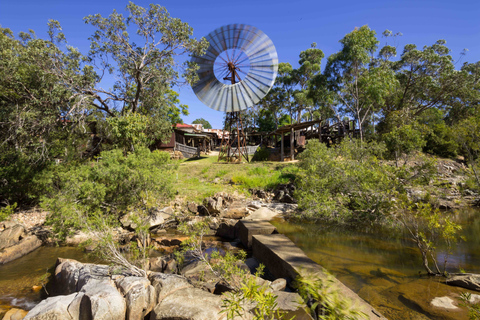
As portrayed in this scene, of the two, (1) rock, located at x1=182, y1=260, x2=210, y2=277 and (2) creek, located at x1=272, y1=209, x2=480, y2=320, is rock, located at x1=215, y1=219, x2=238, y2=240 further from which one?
(1) rock, located at x1=182, y1=260, x2=210, y2=277

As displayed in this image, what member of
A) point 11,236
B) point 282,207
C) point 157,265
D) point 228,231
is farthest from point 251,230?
point 11,236

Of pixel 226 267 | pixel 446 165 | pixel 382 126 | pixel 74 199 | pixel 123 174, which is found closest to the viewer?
pixel 226 267

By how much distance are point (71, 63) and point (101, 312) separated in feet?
43.0

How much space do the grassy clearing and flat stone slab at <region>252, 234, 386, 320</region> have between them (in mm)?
7294

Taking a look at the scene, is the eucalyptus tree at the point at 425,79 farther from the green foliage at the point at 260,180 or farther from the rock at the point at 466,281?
the rock at the point at 466,281

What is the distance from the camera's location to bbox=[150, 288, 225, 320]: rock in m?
3.51

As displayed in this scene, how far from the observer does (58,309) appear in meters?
3.77

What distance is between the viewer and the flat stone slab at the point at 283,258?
4787mm

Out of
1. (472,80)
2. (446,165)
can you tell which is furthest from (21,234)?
(472,80)

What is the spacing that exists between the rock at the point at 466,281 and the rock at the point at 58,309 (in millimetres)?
7082

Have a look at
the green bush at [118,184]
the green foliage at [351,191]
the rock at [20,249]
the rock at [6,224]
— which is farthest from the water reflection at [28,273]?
the green foliage at [351,191]

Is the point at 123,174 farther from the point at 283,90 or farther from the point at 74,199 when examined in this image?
the point at 283,90

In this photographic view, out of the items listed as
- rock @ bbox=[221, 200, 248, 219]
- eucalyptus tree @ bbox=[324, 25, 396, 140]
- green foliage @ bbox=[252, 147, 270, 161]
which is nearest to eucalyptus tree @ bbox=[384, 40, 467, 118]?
eucalyptus tree @ bbox=[324, 25, 396, 140]

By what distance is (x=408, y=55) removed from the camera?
90.0ft
